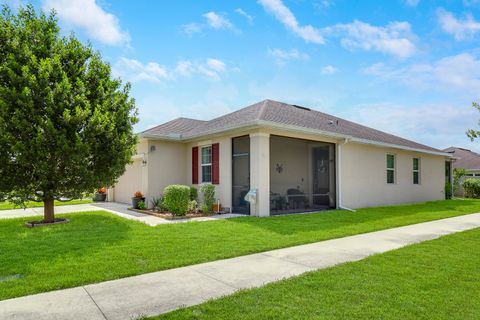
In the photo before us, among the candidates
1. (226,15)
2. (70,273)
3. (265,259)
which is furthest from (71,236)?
(226,15)

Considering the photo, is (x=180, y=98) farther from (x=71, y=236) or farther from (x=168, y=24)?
(x=71, y=236)

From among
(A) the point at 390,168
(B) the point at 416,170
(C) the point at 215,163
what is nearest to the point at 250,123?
(C) the point at 215,163

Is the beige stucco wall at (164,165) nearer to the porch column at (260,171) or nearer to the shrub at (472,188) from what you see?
the porch column at (260,171)

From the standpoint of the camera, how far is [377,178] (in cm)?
1459

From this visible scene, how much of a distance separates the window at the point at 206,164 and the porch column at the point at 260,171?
2.50m

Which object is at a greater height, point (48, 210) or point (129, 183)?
point (129, 183)

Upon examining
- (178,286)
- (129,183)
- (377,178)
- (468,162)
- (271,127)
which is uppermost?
(271,127)

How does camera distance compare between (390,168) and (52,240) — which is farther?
(390,168)

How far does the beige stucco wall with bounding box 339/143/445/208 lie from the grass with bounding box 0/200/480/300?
341cm

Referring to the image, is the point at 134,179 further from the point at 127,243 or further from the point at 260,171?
the point at 127,243

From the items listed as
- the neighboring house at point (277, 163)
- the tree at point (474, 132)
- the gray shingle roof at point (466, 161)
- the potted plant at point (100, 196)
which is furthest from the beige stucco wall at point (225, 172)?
the gray shingle roof at point (466, 161)

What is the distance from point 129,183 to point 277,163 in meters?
7.20

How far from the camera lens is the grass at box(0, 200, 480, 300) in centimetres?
438

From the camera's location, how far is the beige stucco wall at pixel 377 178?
43.1 ft
